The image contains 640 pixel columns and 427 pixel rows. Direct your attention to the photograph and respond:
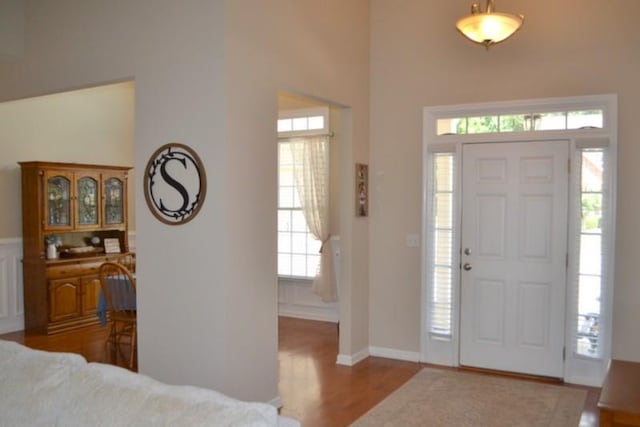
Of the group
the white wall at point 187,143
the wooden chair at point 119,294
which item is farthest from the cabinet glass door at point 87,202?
the white wall at point 187,143

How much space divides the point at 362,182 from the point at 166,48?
2270 mm

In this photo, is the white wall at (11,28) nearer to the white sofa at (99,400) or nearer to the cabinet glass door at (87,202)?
the cabinet glass door at (87,202)

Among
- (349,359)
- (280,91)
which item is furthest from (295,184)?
(280,91)

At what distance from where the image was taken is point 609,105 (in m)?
4.35

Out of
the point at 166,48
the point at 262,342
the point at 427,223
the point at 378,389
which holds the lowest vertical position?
the point at 378,389

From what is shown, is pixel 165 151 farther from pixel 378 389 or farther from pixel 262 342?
pixel 378 389

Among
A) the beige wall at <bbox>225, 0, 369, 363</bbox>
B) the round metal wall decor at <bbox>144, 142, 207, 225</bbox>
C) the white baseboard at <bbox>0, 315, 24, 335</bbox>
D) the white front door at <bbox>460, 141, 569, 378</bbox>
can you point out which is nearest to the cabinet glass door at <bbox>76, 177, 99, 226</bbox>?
the white baseboard at <bbox>0, 315, 24, 335</bbox>

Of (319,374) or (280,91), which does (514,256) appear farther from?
Result: (280,91)

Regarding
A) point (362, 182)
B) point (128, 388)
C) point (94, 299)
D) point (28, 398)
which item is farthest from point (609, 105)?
point (94, 299)

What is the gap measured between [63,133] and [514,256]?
541 cm

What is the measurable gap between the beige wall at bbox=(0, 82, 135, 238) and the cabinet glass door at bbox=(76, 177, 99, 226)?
0.40 m

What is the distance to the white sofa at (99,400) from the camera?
1770mm

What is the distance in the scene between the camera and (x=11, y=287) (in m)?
6.09

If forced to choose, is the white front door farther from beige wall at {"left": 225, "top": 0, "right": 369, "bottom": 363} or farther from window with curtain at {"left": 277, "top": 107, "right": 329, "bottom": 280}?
window with curtain at {"left": 277, "top": 107, "right": 329, "bottom": 280}
